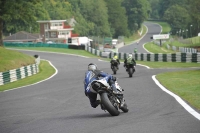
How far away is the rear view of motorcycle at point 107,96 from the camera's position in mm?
11258

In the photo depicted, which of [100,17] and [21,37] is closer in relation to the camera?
[21,37]

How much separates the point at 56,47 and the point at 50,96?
63.4 m

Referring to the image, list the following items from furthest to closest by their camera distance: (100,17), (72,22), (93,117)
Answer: (100,17) → (72,22) → (93,117)

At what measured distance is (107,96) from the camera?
11.5 metres

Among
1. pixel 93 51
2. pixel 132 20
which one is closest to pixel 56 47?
pixel 93 51

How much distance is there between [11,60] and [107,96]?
93.7 feet

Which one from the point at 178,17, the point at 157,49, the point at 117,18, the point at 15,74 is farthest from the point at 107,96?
the point at 117,18

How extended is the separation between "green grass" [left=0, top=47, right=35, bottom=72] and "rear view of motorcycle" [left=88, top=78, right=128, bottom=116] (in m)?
24.4

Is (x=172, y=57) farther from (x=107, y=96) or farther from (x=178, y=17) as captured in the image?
(x=178, y=17)

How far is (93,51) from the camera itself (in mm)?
68625

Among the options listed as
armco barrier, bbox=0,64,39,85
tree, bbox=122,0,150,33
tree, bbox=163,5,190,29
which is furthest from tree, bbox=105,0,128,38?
armco barrier, bbox=0,64,39,85

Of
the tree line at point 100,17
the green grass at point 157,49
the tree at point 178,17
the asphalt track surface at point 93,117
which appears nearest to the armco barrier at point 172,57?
the asphalt track surface at point 93,117

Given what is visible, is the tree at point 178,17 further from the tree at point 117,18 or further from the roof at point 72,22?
the roof at point 72,22

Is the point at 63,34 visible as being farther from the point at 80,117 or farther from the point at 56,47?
the point at 80,117
